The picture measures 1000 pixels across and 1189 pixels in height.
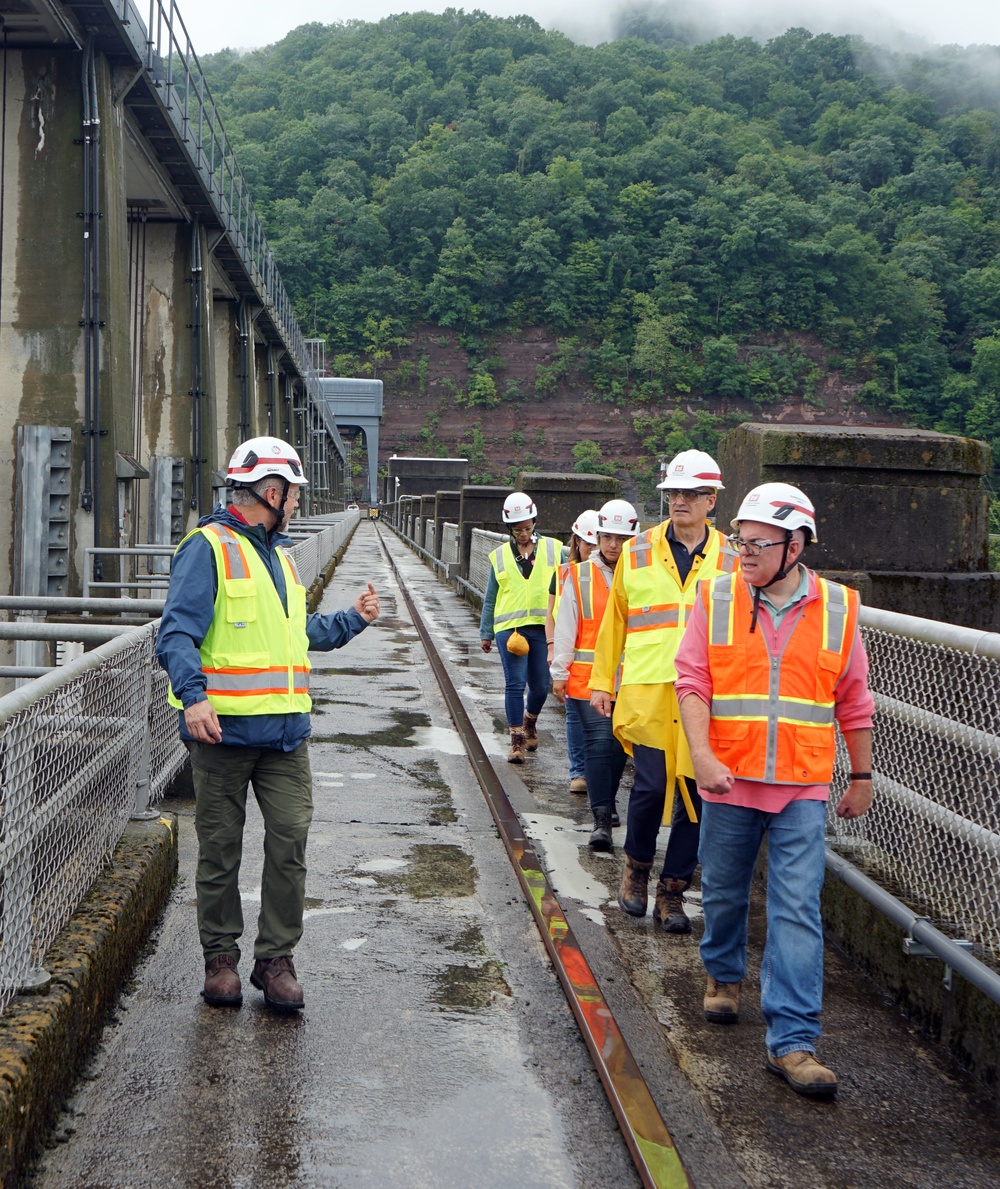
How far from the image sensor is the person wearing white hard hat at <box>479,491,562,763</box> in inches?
393

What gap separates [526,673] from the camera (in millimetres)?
10250

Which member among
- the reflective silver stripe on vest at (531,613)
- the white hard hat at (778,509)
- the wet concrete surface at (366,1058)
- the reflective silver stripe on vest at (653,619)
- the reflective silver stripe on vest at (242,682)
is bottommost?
the wet concrete surface at (366,1058)

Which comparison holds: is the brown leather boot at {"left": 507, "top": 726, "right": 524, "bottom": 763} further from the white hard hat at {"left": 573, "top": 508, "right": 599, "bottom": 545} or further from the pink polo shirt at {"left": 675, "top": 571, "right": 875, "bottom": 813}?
the pink polo shirt at {"left": 675, "top": 571, "right": 875, "bottom": 813}

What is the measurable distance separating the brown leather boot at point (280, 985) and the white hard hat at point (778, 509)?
7.62 ft

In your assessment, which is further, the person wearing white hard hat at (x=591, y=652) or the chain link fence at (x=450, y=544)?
the chain link fence at (x=450, y=544)

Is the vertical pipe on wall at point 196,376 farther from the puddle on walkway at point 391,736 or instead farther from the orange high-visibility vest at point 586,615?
the orange high-visibility vest at point 586,615

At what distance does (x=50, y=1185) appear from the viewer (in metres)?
3.66

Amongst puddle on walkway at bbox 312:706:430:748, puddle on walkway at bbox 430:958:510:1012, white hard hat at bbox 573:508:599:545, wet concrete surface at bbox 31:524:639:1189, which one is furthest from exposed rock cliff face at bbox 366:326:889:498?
puddle on walkway at bbox 430:958:510:1012

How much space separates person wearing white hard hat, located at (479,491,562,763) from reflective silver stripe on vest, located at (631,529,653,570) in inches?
139

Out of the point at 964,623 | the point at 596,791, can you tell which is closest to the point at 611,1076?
the point at 596,791

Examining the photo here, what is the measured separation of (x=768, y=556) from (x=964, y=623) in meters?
3.55

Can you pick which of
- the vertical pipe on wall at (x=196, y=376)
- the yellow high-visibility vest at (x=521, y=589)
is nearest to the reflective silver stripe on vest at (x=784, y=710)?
the yellow high-visibility vest at (x=521, y=589)

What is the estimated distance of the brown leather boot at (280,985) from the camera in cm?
495

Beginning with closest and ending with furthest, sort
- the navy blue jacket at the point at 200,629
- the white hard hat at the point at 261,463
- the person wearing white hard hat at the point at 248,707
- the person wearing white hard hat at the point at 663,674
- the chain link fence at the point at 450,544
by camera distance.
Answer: the navy blue jacket at the point at 200,629
the person wearing white hard hat at the point at 248,707
the white hard hat at the point at 261,463
the person wearing white hard hat at the point at 663,674
the chain link fence at the point at 450,544
